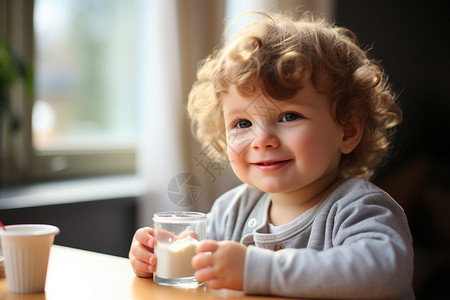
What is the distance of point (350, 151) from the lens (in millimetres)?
1104

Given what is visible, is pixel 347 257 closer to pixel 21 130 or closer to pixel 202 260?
pixel 202 260

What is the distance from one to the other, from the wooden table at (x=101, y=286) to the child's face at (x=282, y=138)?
257 mm

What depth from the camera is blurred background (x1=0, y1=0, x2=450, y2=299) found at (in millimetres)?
1458

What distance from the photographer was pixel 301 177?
38.2 inches

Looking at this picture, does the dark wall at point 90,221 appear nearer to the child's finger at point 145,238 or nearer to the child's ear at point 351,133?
the child's finger at point 145,238

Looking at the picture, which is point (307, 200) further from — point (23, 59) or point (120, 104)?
point (120, 104)

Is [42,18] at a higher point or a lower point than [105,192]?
higher

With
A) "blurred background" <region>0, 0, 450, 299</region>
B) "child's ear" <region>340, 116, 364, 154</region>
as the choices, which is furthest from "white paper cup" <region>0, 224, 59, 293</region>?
"child's ear" <region>340, 116, 364, 154</region>

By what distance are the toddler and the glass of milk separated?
3 cm

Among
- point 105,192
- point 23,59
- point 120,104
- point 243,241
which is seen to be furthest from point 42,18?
point 243,241

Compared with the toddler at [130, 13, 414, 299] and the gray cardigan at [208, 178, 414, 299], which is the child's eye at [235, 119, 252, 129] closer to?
the toddler at [130, 13, 414, 299]

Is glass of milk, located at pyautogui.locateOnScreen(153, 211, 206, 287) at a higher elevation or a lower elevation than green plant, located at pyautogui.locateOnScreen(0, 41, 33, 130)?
lower

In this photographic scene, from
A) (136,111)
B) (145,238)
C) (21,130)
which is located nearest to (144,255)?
(145,238)

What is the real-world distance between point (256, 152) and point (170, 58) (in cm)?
115
